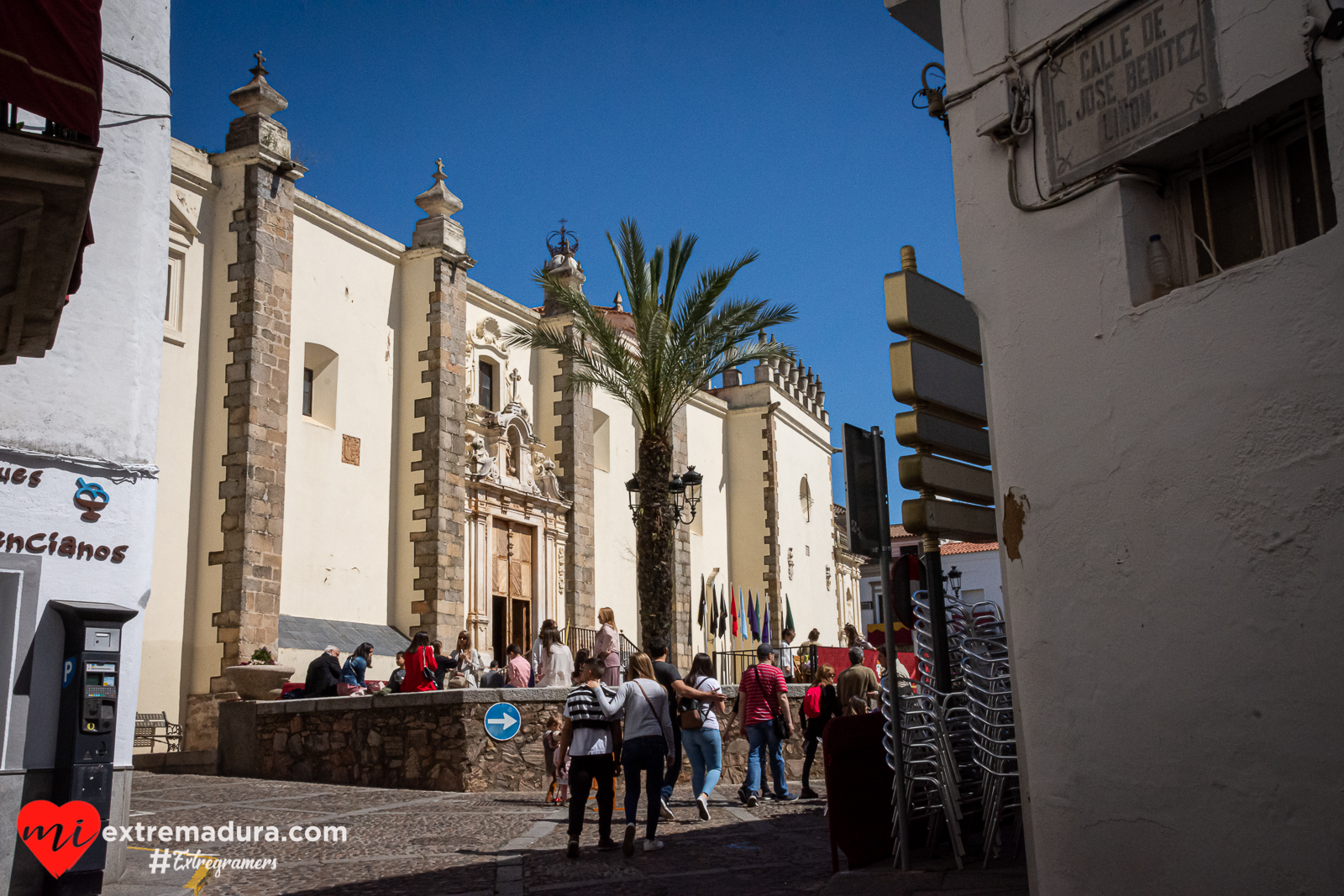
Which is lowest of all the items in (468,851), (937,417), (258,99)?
(468,851)

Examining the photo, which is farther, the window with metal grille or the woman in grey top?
the woman in grey top

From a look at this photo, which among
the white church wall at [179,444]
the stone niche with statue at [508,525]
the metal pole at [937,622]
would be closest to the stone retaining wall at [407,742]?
the white church wall at [179,444]

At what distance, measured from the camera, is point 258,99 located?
19875 mm

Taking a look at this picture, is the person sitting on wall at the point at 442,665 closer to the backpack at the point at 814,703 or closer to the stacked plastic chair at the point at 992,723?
the backpack at the point at 814,703

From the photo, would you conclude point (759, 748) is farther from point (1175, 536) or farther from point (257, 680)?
point (1175, 536)

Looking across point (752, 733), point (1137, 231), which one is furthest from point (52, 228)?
point (752, 733)

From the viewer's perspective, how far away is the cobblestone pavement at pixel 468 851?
305 inches

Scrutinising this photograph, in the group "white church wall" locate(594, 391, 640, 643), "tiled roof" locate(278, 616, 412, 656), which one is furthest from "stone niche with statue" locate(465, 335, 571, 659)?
"tiled roof" locate(278, 616, 412, 656)

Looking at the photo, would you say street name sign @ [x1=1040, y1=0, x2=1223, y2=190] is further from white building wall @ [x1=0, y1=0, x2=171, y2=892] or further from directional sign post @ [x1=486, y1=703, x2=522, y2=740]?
directional sign post @ [x1=486, y1=703, x2=522, y2=740]

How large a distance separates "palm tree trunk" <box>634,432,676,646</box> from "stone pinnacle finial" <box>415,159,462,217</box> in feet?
30.3

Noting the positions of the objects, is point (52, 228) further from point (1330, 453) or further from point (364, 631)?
point (364, 631)

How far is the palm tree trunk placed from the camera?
1598cm

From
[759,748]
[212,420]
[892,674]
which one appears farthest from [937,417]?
[212,420]

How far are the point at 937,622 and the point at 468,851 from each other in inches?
172
